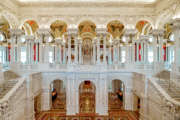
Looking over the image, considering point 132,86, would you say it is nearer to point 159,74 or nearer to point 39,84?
point 159,74

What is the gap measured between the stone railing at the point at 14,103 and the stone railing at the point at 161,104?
9.82m

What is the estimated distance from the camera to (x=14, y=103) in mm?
9734

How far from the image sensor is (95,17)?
14719 millimetres

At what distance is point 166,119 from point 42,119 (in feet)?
34.6

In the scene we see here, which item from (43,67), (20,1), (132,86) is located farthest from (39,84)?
(132,86)

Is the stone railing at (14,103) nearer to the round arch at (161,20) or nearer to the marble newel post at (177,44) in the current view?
the marble newel post at (177,44)

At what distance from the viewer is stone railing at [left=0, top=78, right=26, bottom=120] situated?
8265 millimetres

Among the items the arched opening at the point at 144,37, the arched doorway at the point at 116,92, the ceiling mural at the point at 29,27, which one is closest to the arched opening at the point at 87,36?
the ceiling mural at the point at 29,27

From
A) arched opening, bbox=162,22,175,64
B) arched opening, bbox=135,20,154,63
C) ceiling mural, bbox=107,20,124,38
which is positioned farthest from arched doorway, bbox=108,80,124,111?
arched opening, bbox=162,22,175,64

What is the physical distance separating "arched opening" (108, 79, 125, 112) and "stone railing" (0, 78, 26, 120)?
9.18 meters

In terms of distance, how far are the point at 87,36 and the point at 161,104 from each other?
16.1m

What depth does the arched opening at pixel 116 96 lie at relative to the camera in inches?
657

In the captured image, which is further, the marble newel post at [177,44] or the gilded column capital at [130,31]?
the gilded column capital at [130,31]

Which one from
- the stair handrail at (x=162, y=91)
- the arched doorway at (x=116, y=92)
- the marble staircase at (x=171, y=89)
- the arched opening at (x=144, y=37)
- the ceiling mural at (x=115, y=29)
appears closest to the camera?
the stair handrail at (x=162, y=91)
